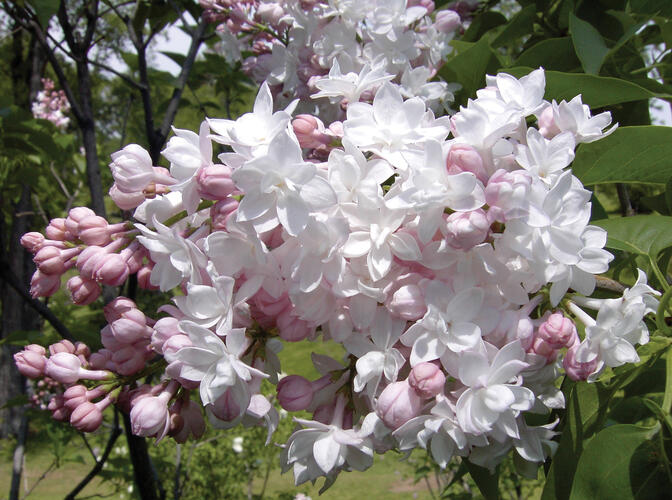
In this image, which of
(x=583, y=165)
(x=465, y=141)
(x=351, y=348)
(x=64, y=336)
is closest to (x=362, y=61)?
(x=583, y=165)

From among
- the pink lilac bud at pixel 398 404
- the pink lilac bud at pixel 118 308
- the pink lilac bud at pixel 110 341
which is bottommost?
the pink lilac bud at pixel 398 404

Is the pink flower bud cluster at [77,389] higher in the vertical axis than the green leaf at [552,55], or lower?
lower

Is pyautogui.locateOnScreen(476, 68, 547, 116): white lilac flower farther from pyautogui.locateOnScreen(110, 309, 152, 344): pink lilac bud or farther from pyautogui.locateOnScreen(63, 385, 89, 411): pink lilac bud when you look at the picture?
pyautogui.locateOnScreen(63, 385, 89, 411): pink lilac bud

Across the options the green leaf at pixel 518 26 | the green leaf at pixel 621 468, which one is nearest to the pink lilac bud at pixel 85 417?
the green leaf at pixel 621 468

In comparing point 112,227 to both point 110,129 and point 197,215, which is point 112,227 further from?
point 110,129

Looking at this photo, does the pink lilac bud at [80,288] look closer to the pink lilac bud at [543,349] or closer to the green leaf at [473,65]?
the pink lilac bud at [543,349]

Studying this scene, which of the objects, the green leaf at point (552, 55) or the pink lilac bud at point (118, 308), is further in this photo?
the green leaf at point (552, 55)

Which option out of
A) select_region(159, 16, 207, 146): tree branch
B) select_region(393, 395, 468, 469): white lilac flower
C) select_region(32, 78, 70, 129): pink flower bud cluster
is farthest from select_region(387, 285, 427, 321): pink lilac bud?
select_region(32, 78, 70, 129): pink flower bud cluster

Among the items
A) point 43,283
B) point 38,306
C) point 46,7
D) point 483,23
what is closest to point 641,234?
point 43,283

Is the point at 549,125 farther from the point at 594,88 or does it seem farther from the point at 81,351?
the point at 81,351
